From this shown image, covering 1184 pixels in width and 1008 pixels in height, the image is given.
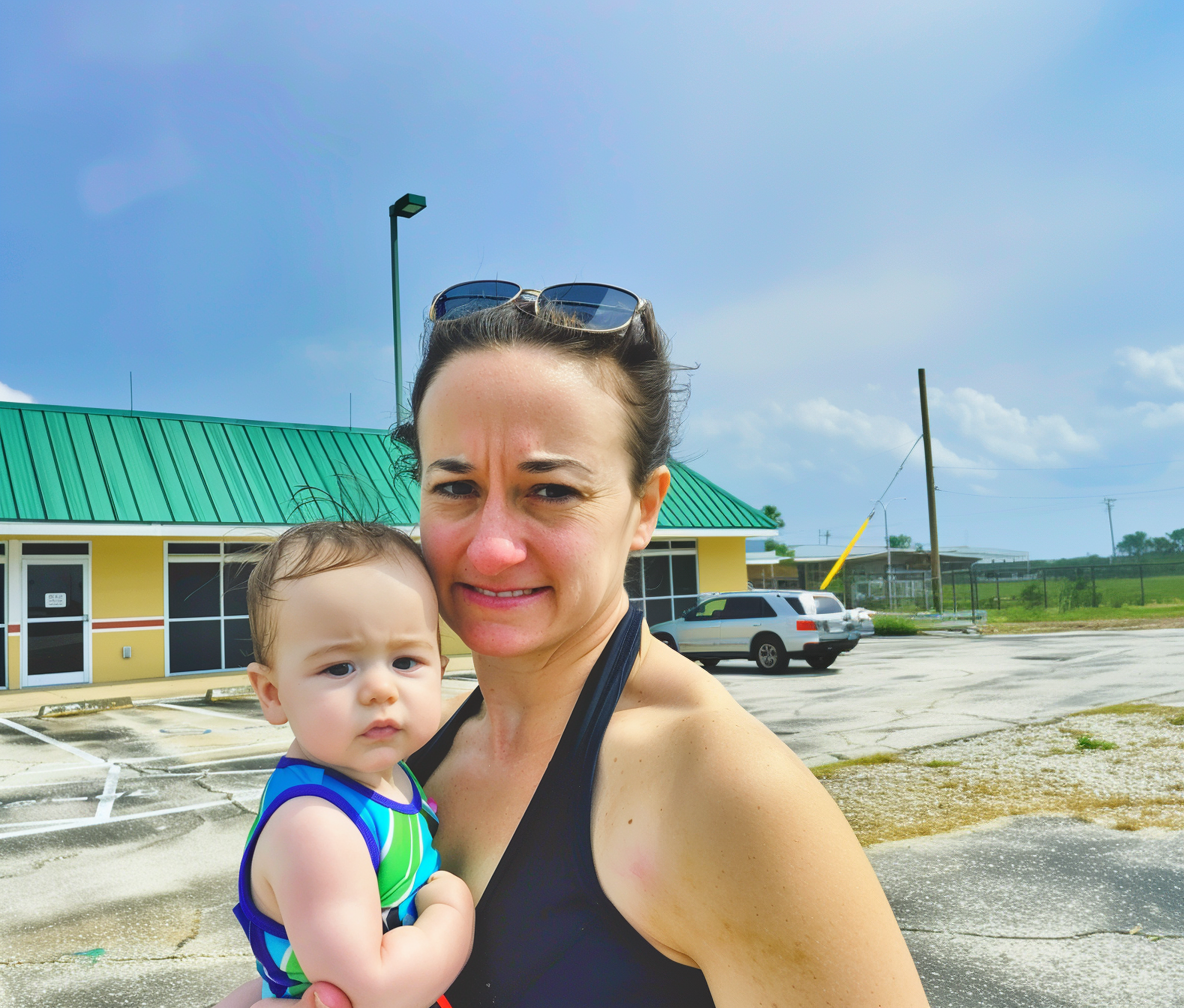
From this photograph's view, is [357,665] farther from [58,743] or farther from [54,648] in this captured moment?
[54,648]

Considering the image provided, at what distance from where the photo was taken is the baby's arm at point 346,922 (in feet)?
4.56

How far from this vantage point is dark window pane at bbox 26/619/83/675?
56.4 feet

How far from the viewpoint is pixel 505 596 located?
1.61 metres

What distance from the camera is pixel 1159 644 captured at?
20547mm

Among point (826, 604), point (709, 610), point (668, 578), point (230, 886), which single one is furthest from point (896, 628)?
point (230, 886)

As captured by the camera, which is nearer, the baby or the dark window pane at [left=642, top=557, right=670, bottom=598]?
the baby

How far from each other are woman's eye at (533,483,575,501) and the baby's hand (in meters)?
0.71

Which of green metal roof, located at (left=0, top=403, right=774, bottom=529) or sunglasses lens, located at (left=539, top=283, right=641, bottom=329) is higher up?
green metal roof, located at (left=0, top=403, right=774, bottom=529)

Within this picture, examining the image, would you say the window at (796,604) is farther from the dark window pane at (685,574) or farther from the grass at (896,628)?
the grass at (896,628)

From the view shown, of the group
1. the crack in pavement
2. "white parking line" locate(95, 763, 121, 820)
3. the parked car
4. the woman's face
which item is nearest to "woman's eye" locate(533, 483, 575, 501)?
the woman's face

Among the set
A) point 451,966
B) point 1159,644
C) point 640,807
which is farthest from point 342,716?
point 1159,644

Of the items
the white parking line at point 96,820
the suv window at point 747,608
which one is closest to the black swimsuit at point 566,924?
the white parking line at point 96,820

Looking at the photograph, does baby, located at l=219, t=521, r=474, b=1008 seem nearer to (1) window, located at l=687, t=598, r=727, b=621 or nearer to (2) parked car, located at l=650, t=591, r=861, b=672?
(2) parked car, located at l=650, t=591, r=861, b=672

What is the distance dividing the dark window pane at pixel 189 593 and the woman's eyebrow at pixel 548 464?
749 inches
